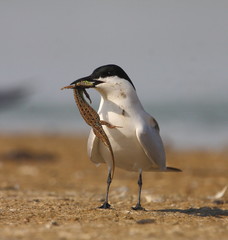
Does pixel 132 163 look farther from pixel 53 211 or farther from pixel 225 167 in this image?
pixel 225 167

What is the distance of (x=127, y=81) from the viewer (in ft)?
15.5

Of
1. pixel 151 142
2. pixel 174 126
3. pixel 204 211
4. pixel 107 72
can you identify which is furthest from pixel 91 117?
pixel 174 126

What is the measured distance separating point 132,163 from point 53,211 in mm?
746

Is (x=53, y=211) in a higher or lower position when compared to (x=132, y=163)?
lower

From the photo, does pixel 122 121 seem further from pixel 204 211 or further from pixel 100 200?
pixel 100 200

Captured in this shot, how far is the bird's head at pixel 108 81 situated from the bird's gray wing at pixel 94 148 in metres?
0.36

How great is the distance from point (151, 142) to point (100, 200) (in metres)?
1.44

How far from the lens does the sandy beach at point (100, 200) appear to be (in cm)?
376

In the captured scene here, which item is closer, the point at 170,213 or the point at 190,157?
the point at 170,213

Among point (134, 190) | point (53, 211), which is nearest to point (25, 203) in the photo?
point (53, 211)

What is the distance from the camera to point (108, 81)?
15.2 ft

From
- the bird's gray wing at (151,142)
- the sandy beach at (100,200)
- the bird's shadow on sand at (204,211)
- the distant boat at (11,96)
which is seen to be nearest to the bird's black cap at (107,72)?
the bird's gray wing at (151,142)

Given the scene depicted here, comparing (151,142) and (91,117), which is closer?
(91,117)

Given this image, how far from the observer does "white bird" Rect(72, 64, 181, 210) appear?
4598 millimetres
